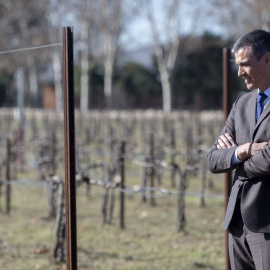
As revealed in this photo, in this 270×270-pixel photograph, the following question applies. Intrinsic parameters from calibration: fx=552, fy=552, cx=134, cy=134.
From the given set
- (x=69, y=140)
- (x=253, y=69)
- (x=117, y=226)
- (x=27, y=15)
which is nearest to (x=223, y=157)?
(x=253, y=69)

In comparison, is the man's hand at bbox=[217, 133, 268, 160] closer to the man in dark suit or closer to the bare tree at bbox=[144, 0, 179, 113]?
the man in dark suit

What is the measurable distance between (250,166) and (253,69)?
0.47m

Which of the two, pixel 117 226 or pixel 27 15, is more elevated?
pixel 27 15

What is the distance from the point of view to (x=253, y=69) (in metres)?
2.69

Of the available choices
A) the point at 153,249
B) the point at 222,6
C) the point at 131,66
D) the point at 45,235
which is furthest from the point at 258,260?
the point at 131,66

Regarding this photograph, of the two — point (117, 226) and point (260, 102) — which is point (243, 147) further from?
point (117, 226)

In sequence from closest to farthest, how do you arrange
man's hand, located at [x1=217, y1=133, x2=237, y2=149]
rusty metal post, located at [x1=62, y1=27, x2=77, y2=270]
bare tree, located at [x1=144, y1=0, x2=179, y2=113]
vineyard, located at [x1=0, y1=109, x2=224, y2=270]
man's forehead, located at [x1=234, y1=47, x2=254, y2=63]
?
1. man's forehead, located at [x1=234, y1=47, x2=254, y2=63]
2. man's hand, located at [x1=217, y1=133, x2=237, y2=149]
3. rusty metal post, located at [x1=62, y1=27, x2=77, y2=270]
4. vineyard, located at [x1=0, y1=109, x2=224, y2=270]
5. bare tree, located at [x1=144, y1=0, x2=179, y2=113]

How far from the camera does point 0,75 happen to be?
41.5 metres

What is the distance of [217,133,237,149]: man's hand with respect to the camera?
287cm

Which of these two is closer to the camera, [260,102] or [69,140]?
[260,102]

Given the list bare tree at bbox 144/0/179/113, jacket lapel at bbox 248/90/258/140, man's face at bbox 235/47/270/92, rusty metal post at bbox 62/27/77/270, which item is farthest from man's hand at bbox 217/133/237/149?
bare tree at bbox 144/0/179/113

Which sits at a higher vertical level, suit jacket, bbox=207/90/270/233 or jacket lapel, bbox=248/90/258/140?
jacket lapel, bbox=248/90/258/140

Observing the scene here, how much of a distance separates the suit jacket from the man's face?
111 mm

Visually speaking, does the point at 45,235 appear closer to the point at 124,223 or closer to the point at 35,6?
the point at 124,223
